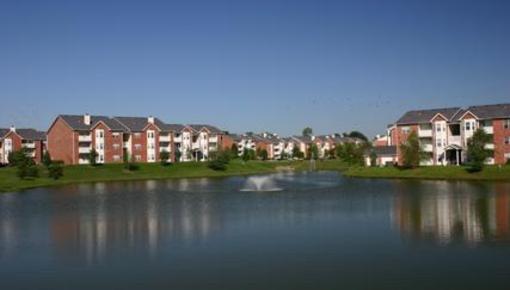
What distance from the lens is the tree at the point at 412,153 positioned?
218 ft

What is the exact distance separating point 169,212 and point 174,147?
65266mm

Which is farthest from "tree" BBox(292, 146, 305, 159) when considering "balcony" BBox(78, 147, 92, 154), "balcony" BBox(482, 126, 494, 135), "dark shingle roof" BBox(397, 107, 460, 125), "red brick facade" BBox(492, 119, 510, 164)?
"red brick facade" BBox(492, 119, 510, 164)

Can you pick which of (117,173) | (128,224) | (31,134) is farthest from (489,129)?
(31,134)

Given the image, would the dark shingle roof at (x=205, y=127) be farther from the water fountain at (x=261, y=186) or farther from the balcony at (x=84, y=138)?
the water fountain at (x=261, y=186)

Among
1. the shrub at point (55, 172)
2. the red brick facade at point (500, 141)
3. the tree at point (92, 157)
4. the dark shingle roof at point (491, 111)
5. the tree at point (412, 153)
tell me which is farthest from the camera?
the tree at point (92, 157)

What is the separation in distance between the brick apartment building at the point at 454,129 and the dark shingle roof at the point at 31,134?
59879 millimetres

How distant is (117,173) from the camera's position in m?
74.8

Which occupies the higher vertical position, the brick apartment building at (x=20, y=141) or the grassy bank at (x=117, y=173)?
the brick apartment building at (x=20, y=141)

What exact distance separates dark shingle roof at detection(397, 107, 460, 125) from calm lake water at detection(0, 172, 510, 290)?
3379cm

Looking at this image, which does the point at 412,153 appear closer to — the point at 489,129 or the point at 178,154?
the point at 489,129

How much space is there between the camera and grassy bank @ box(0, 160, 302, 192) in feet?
200

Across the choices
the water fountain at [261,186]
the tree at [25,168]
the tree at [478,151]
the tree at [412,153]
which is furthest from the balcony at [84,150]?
the tree at [478,151]

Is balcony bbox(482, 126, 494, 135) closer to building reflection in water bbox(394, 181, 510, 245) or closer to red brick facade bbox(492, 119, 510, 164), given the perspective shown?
red brick facade bbox(492, 119, 510, 164)

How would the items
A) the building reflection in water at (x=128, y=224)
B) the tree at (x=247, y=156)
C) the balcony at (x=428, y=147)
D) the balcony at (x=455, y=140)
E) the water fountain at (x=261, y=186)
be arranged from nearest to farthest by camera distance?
the building reflection in water at (x=128, y=224)
the water fountain at (x=261, y=186)
the balcony at (x=455, y=140)
the balcony at (x=428, y=147)
the tree at (x=247, y=156)
